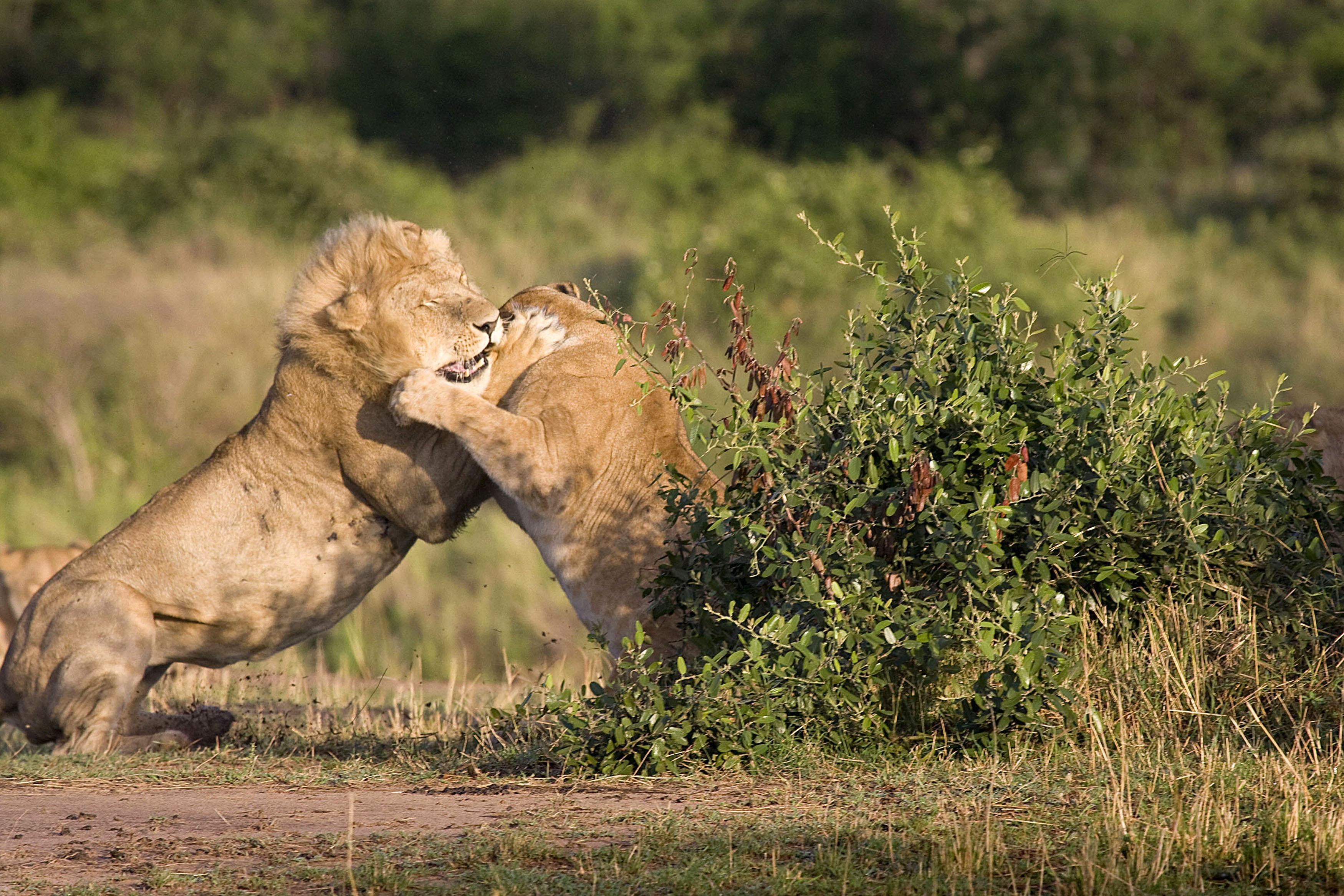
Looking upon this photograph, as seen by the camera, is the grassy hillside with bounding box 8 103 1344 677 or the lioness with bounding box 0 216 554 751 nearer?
the lioness with bounding box 0 216 554 751

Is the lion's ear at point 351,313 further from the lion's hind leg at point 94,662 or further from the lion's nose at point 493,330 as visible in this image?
the lion's hind leg at point 94,662

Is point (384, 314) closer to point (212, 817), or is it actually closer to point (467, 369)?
point (467, 369)

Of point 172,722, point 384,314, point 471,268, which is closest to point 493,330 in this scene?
point 384,314

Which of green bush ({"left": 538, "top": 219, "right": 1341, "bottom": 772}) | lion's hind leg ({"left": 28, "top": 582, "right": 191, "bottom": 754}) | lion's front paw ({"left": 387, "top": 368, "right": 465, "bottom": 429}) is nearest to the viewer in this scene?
green bush ({"left": 538, "top": 219, "right": 1341, "bottom": 772})

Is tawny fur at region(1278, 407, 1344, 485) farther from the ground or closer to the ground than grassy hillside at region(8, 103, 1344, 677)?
closer to the ground

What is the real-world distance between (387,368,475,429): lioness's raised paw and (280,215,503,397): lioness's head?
0.53 feet

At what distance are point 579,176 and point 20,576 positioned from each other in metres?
18.3

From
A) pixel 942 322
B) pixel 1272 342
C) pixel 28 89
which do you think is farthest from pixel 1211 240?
pixel 28 89

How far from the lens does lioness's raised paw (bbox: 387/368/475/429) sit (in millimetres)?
5457

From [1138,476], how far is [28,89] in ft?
115

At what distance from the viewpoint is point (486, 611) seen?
13.8 metres

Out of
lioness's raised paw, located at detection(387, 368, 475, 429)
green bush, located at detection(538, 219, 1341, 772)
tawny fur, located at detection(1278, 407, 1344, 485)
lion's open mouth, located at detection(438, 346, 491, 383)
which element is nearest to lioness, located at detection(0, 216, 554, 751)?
lion's open mouth, located at detection(438, 346, 491, 383)

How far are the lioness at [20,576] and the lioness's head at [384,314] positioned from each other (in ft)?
13.7

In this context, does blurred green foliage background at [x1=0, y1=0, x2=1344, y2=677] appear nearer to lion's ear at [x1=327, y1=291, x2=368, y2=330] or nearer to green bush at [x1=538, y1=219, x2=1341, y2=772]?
lion's ear at [x1=327, y1=291, x2=368, y2=330]
